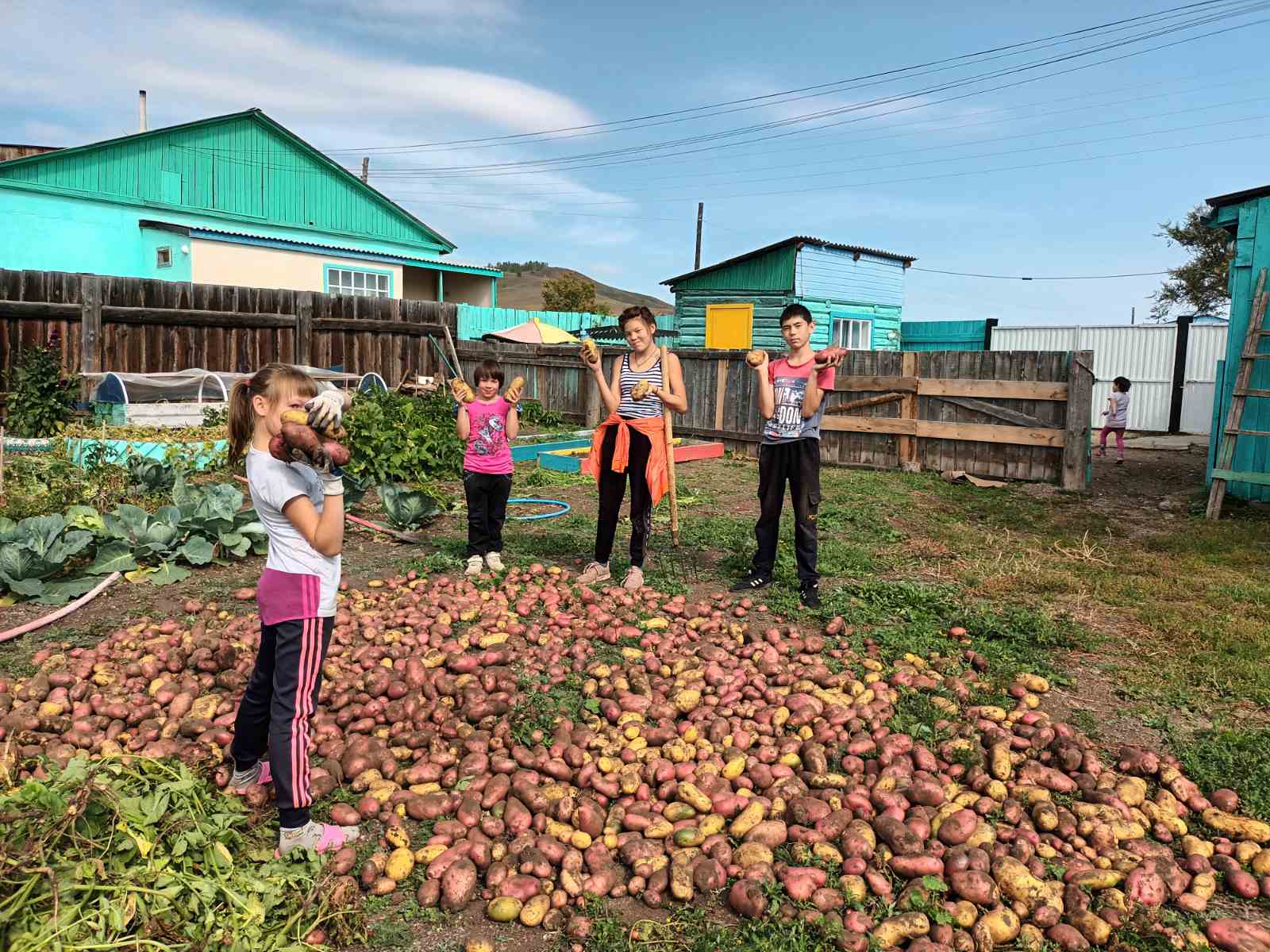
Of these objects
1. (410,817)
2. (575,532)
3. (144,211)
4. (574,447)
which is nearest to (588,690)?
(410,817)

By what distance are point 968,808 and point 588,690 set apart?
158cm

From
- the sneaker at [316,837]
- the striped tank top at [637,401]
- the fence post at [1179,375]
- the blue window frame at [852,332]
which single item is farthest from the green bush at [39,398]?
the fence post at [1179,375]

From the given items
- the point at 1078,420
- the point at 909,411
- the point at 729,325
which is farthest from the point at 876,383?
the point at 729,325

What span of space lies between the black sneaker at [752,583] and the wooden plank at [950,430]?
5.91 meters

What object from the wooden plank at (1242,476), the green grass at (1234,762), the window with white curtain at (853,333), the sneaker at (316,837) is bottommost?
the sneaker at (316,837)

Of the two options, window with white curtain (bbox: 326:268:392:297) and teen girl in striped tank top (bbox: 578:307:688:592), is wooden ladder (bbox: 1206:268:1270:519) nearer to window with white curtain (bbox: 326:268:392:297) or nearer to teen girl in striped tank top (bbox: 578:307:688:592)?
teen girl in striped tank top (bbox: 578:307:688:592)

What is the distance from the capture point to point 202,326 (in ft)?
42.9

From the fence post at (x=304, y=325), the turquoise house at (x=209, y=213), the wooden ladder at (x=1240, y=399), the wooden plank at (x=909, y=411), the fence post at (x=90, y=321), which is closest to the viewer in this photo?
the wooden ladder at (x=1240, y=399)

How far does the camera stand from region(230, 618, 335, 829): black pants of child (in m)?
2.54

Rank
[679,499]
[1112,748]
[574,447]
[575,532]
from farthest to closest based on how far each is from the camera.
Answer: [574,447] < [679,499] < [575,532] < [1112,748]

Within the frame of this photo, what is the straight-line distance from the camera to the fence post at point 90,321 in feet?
39.0

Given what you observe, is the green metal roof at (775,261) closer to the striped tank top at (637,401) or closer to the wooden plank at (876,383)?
the wooden plank at (876,383)

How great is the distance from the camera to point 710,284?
25016mm

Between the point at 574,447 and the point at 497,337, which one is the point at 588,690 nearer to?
the point at 574,447
